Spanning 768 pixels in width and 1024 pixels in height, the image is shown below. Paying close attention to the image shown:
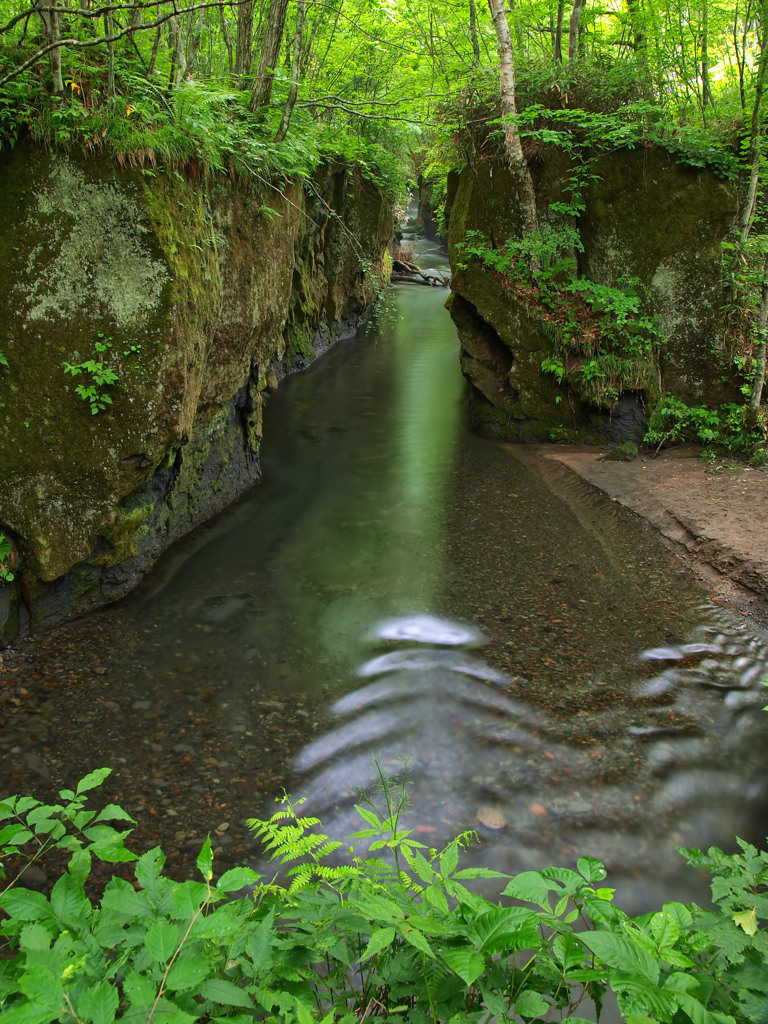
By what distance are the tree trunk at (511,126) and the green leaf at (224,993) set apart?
11558mm

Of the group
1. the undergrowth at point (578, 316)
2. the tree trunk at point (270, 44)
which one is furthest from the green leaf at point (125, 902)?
the undergrowth at point (578, 316)

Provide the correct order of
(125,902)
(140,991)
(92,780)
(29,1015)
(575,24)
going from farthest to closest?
(575,24), (92,780), (125,902), (140,991), (29,1015)

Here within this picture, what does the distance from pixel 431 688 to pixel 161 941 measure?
13.1 ft

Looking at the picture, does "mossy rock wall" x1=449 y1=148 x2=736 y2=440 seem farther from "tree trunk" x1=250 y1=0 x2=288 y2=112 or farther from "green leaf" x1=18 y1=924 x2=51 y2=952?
"green leaf" x1=18 y1=924 x2=51 y2=952

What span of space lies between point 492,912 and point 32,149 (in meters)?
6.20

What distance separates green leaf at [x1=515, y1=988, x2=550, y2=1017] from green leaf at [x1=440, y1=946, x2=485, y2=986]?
12 centimetres

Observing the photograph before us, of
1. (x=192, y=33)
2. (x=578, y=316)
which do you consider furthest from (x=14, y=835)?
(x=192, y=33)

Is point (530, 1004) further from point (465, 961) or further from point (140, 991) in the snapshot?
point (140, 991)

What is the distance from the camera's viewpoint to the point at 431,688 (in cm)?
522

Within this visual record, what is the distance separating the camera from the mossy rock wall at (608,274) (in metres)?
10.4

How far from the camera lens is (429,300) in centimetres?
2794

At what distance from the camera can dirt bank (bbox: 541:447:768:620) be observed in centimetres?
672

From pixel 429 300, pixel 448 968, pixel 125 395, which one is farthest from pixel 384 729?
pixel 429 300

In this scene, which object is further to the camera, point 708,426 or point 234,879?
point 708,426
